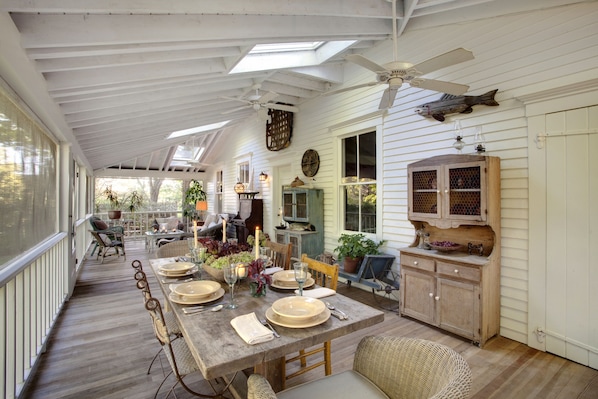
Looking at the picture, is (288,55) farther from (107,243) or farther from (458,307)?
(107,243)

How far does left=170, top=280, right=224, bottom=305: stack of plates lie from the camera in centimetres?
184

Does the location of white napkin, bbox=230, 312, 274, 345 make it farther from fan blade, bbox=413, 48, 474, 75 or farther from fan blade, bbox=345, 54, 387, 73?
fan blade, bbox=413, 48, 474, 75

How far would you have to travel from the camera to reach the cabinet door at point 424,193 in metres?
3.29

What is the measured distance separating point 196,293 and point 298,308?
2.24 ft

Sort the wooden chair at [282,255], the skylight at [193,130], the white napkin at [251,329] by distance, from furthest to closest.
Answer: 1. the skylight at [193,130]
2. the wooden chair at [282,255]
3. the white napkin at [251,329]

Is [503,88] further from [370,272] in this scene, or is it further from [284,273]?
[284,273]

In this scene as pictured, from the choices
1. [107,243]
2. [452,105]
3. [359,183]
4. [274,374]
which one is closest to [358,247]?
[359,183]

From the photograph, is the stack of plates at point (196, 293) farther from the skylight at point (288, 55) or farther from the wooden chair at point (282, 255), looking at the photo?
the skylight at point (288, 55)

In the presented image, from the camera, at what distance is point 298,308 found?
1661 mm

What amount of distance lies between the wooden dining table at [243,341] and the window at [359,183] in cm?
291

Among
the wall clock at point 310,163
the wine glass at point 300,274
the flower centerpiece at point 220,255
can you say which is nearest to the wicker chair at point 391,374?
the wine glass at point 300,274

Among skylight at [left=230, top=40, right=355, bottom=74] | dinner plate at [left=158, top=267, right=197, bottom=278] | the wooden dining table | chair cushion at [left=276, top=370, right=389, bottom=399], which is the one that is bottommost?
chair cushion at [left=276, top=370, right=389, bottom=399]

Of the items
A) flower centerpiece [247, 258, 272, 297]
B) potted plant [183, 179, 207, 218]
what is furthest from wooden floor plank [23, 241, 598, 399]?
potted plant [183, 179, 207, 218]

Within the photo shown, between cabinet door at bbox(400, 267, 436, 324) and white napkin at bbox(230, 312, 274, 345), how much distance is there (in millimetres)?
2311
